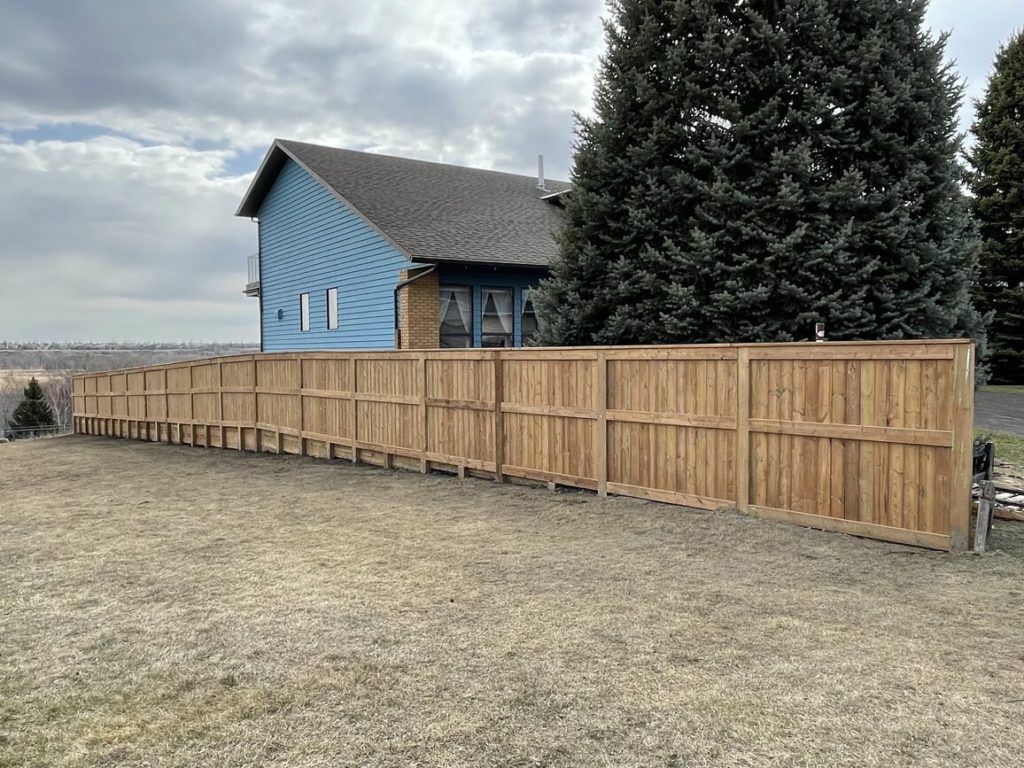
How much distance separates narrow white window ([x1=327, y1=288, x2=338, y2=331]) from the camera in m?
17.5

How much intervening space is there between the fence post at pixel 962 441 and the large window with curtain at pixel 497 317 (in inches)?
439

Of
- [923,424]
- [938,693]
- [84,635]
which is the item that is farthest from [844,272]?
[84,635]

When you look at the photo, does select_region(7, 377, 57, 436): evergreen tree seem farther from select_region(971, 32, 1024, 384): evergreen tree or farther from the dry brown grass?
select_region(971, 32, 1024, 384): evergreen tree

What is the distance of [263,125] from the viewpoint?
20141 mm

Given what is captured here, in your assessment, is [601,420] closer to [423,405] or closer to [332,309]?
[423,405]

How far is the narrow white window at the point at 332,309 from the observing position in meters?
17.5

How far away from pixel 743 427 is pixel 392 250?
A: 10205mm

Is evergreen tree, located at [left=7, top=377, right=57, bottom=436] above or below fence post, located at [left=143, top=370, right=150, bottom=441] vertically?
below

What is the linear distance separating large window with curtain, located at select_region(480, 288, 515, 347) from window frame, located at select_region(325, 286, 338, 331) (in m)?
3.89

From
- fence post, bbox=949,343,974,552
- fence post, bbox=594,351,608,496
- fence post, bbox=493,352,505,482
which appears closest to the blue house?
fence post, bbox=493,352,505,482

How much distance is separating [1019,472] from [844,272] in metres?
2.95

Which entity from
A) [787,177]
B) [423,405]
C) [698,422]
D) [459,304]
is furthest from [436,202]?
[698,422]

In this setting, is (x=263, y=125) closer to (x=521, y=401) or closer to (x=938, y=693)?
(x=521, y=401)

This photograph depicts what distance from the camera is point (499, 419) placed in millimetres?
8742
